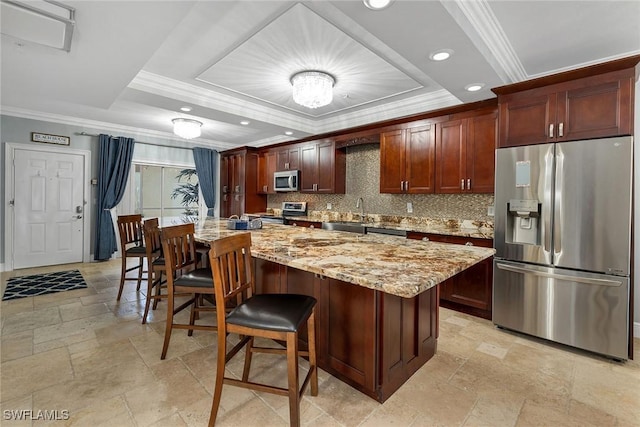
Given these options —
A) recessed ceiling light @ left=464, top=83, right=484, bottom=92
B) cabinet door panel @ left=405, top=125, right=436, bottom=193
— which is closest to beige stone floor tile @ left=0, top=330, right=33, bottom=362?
cabinet door panel @ left=405, top=125, right=436, bottom=193

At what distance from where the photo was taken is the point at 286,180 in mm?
5926

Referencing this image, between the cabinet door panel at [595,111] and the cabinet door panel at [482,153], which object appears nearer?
the cabinet door panel at [595,111]

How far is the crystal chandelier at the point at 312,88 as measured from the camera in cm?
306

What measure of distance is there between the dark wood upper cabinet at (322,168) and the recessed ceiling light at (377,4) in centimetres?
335

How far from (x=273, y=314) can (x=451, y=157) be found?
3096mm

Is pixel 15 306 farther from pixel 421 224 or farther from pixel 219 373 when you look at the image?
pixel 421 224

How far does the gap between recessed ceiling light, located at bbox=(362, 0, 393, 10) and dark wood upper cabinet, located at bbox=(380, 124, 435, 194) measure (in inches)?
92.2

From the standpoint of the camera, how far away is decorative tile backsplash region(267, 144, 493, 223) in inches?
154

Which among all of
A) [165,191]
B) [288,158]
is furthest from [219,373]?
[165,191]

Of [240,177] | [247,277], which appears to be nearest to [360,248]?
[247,277]

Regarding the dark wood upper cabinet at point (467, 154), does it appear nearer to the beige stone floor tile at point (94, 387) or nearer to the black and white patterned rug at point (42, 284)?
the beige stone floor tile at point (94, 387)

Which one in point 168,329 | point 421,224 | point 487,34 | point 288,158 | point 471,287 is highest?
point 487,34

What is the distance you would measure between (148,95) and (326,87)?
6.71ft

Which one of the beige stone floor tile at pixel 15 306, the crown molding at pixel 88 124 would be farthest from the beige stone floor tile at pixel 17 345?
the crown molding at pixel 88 124
